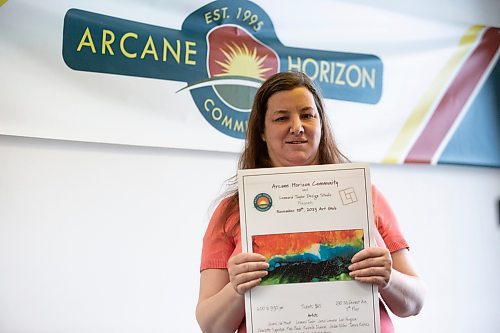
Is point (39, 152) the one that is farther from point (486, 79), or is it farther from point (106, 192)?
point (486, 79)

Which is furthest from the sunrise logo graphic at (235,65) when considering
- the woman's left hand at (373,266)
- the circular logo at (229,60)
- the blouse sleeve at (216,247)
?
the woman's left hand at (373,266)

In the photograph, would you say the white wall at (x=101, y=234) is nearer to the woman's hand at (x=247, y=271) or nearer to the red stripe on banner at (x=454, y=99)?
the red stripe on banner at (x=454, y=99)

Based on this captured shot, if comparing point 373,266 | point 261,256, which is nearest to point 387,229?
A: point 373,266

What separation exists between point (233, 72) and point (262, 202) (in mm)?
1484

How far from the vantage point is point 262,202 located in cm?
120

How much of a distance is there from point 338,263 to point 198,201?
144 centimetres

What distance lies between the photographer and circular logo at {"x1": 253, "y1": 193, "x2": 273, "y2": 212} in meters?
1.20

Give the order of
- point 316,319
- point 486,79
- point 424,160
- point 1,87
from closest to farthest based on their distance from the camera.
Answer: point 316,319, point 1,87, point 424,160, point 486,79

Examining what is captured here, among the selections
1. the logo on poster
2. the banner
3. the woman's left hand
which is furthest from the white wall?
the woman's left hand

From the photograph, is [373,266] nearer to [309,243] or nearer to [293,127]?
[309,243]

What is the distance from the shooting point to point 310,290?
1.17 metres

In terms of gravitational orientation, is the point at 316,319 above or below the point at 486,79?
below

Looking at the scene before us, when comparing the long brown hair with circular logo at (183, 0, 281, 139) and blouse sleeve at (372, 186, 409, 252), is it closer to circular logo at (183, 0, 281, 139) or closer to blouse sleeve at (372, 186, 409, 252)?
blouse sleeve at (372, 186, 409, 252)

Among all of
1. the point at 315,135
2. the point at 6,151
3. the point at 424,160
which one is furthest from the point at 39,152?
the point at 424,160
